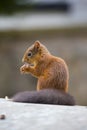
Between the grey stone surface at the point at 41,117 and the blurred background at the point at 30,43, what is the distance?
11.5 ft

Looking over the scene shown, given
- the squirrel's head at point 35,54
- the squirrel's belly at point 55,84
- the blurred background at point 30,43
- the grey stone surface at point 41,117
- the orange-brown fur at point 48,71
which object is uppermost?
the blurred background at point 30,43

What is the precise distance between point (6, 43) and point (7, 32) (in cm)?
48

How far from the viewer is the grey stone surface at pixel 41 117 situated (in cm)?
244

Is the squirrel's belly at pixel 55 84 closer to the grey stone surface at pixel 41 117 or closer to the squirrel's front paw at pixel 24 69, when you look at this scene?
the squirrel's front paw at pixel 24 69

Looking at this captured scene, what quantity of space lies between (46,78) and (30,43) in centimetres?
398

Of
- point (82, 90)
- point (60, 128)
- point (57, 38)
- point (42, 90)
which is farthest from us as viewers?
point (57, 38)

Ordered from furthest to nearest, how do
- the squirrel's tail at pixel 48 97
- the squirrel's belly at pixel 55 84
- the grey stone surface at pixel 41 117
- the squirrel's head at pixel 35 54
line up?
the squirrel's head at pixel 35 54 < the squirrel's belly at pixel 55 84 < the squirrel's tail at pixel 48 97 < the grey stone surface at pixel 41 117

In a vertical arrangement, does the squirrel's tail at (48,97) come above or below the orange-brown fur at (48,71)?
below

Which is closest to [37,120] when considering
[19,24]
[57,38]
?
[57,38]

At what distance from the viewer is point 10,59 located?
6758mm

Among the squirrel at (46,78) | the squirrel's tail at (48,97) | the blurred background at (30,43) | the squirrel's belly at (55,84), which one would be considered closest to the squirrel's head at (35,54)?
the squirrel at (46,78)

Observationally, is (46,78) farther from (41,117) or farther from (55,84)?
(41,117)

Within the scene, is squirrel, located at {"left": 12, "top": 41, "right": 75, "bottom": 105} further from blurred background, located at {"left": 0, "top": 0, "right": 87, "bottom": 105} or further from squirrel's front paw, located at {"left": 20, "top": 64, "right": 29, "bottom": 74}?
blurred background, located at {"left": 0, "top": 0, "right": 87, "bottom": 105}

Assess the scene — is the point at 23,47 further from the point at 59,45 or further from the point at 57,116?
the point at 57,116
